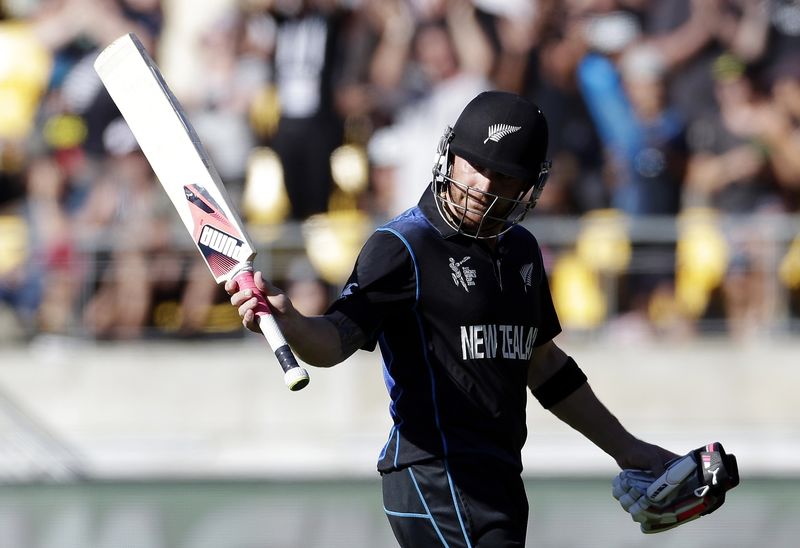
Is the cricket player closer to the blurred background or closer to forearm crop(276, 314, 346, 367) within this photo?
forearm crop(276, 314, 346, 367)

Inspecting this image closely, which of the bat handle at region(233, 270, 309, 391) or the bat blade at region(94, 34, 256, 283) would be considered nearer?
the bat handle at region(233, 270, 309, 391)

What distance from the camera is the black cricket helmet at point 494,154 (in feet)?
12.7

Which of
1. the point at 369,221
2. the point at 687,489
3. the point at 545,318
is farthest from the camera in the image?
the point at 369,221

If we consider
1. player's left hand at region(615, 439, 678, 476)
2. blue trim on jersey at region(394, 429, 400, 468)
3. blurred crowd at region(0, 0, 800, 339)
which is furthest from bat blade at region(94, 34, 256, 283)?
blurred crowd at region(0, 0, 800, 339)

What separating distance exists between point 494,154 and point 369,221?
5936mm

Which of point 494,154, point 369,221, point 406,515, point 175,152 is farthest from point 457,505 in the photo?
point 369,221

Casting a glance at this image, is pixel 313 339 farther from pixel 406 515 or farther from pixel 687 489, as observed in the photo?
Answer: pixel 687 489

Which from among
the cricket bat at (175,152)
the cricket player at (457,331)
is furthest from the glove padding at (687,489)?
the cricket bat at (175,152)

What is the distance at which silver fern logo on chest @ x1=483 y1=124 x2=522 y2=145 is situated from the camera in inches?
152

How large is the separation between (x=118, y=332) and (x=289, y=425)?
1.40m

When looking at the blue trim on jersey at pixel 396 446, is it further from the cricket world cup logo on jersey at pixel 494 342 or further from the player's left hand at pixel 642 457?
the player's left hand at pixel 642 457

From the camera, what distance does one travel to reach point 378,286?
3.83m

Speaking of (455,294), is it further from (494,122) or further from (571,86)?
(571,86)

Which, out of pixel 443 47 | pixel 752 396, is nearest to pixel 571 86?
pixel 443 47
